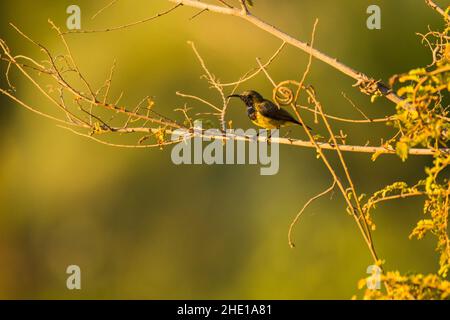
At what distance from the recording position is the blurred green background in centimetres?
1294

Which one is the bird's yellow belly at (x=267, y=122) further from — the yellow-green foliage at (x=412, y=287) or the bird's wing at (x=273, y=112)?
the yellow-green foliage at (x=412, y=287)

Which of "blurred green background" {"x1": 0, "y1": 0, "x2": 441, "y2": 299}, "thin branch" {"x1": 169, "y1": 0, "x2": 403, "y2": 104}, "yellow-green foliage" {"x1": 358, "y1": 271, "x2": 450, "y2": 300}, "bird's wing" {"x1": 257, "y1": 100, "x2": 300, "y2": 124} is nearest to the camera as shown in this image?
"yellow-green foliage" {"x1": 358, "y1": 271, "x2": 450, "y2": 300}

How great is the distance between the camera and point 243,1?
4902 millimetres

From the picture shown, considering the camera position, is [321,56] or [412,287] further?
[321,56]

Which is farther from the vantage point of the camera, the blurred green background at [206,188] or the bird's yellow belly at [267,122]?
the blurred green background at [206,188]

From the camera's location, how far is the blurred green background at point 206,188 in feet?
42.4

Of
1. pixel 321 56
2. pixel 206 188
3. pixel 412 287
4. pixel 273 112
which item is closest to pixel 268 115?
pixel 273 112

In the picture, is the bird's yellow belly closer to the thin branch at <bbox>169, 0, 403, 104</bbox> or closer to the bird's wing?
the bird's wing

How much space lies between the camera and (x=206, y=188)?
13594 millimetres

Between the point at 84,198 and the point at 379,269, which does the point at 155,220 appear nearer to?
the point at 84,198

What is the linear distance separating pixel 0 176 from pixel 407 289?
13.0 metres

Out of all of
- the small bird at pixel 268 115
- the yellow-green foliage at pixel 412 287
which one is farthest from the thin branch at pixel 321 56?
the small bird at pixel 268 115

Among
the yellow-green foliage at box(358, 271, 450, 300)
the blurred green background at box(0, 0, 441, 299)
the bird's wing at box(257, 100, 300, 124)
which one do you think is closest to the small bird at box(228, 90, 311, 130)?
the bird's wing at box(257, 100, 300, 124)

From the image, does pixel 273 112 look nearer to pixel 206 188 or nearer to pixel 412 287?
pixel 412 287
